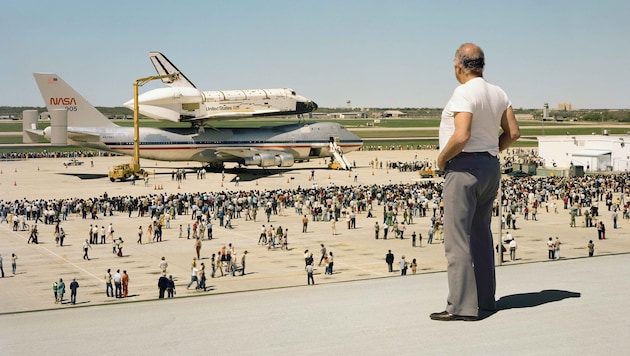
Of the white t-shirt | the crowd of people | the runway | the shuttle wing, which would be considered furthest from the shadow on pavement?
the shuttle wing

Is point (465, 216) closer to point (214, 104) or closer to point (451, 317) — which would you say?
point (451, 317)

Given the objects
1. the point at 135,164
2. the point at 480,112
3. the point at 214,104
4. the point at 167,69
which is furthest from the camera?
the point at 167,69

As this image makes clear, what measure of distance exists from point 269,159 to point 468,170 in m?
64.0

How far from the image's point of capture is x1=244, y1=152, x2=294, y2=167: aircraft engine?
71.2 m

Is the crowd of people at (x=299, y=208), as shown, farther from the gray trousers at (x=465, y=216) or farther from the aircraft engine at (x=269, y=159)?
the gray trousers at (x=465, y=216)

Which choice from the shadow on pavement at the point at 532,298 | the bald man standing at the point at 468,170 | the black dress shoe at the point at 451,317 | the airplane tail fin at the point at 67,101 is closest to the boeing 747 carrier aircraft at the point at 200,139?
the airplane tail fin at the point at 67,101

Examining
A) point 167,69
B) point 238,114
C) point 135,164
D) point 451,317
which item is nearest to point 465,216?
point 451,317

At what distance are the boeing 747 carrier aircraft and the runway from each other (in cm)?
6268

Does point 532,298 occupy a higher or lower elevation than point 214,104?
lower

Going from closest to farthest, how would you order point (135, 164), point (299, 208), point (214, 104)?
point (299, 208)
point (135, 164)
point (214, 104)

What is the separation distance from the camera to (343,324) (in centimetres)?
738

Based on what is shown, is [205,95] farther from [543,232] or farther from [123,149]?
[543,232]

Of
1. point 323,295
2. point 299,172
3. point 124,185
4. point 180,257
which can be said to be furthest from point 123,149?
point 323,295

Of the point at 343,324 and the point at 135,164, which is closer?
the point at 343,324
